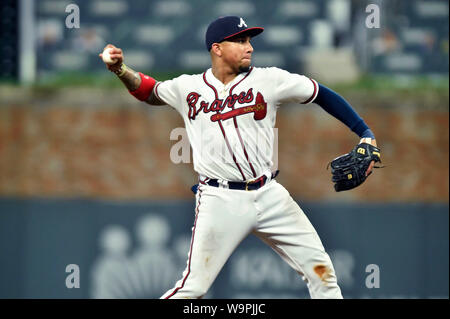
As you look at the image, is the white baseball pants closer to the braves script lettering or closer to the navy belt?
the navy belt

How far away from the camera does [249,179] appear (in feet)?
13.7

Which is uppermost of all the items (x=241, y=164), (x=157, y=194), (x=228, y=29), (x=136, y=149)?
(x=228, y=29)

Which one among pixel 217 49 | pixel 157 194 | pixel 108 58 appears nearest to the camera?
pixel 108 58

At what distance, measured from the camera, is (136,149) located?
27.3 feet

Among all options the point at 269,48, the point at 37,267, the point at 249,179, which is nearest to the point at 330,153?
the point at 269,48

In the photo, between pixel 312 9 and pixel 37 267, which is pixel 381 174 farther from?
pixel 37 267

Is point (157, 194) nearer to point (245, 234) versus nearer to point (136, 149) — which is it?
point (136, 149)

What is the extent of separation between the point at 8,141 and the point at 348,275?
4.01 m

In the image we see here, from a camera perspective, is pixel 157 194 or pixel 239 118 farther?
pixel 157 194

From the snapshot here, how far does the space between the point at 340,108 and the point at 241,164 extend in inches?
→ 25.6

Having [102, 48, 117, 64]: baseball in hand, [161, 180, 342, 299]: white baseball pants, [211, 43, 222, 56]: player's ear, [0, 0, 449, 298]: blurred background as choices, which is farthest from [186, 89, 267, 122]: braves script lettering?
[0, 0, 449, 298]: blurred background

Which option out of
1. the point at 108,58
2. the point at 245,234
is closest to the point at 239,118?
the point at 245,234

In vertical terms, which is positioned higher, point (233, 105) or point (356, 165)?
point (233, 105)

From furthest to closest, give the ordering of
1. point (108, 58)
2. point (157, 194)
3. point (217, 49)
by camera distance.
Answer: point (157, 194), point (217, 49), point (108, 58)
